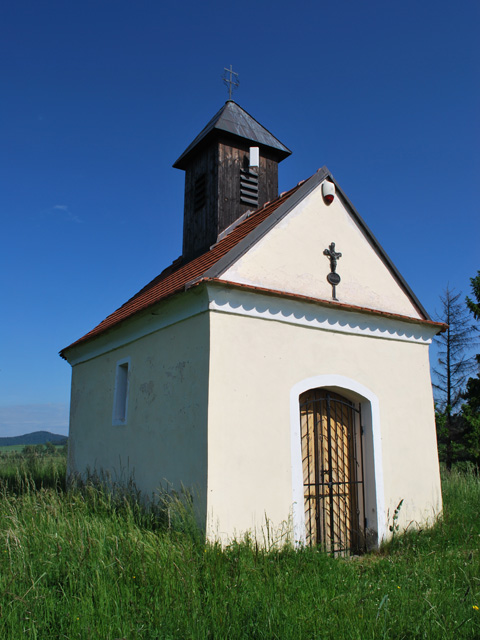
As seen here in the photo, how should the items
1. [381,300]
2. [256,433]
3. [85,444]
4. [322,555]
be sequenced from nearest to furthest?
1. [322,555]
2. [256,433]
3. [381,300]
4. [85,444]

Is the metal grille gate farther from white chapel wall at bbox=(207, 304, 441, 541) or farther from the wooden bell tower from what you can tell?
the wooden bell tower

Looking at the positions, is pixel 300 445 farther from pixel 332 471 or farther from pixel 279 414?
pixel 332 471

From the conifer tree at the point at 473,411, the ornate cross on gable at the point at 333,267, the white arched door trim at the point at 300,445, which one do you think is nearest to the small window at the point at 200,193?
the ornate cross on gable at the point at 333,267

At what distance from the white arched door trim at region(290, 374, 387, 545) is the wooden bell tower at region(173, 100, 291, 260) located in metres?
4.23

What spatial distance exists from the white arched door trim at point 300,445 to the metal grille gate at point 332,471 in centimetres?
26

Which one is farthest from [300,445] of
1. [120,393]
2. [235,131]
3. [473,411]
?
[473,411]

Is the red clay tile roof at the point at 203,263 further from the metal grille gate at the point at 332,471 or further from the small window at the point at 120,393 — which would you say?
the metal grille gate at the point at 332,471

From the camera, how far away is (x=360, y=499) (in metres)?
8.03

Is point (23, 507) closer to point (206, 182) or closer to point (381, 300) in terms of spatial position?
point (381, 300)

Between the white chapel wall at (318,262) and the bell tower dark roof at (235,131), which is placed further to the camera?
the bell tower dark roof at (235,131)

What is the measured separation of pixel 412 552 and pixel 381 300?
4110 mm

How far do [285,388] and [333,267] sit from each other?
2.42 metres

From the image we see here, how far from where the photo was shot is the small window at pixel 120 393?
9.34 meters

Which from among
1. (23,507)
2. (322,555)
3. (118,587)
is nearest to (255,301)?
(322,555)
